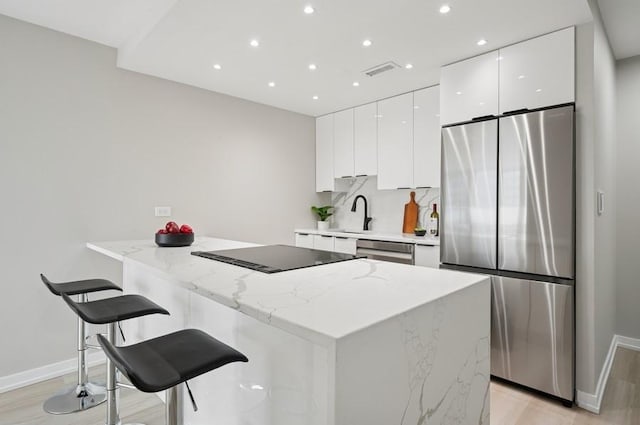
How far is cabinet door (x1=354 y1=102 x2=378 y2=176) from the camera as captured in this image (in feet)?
12.9

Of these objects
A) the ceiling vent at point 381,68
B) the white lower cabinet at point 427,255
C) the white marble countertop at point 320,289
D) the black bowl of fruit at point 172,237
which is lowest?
the white lower cabinet at point 427,255

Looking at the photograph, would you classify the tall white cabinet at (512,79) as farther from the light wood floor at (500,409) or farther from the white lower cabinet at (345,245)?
the light wood floor at (500,409)

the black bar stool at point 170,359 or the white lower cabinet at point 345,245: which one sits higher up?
the white lower cabinet at point 345,245

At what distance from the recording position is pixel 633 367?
2820 millimetres

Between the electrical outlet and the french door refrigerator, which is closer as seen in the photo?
the french door refrigerator

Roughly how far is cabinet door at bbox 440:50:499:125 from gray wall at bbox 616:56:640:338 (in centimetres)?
162

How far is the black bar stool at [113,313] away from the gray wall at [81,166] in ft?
3.55

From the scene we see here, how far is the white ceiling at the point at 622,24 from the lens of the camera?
7.70 ft

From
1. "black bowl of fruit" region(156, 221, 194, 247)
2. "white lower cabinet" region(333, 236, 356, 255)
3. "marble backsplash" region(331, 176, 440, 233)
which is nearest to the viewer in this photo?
"black bowl of fruit" region(156, 221, 194, 247)

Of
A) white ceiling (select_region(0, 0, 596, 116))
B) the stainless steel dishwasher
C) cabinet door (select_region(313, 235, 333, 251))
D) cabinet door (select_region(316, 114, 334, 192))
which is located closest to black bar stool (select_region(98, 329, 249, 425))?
white ceiling (select_region(0, 0, 596, 116))

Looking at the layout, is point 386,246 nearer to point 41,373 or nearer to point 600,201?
point 600,201

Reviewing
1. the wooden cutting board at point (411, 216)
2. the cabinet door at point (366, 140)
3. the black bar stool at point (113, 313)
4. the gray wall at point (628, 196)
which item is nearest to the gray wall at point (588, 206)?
the gray wall at point (628, 196)

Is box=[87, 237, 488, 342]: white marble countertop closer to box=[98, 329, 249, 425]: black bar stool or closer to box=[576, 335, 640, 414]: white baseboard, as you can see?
box=[98, 329, 249, 425]: black bar stool

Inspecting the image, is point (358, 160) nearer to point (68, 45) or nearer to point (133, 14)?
point (133, 14)
